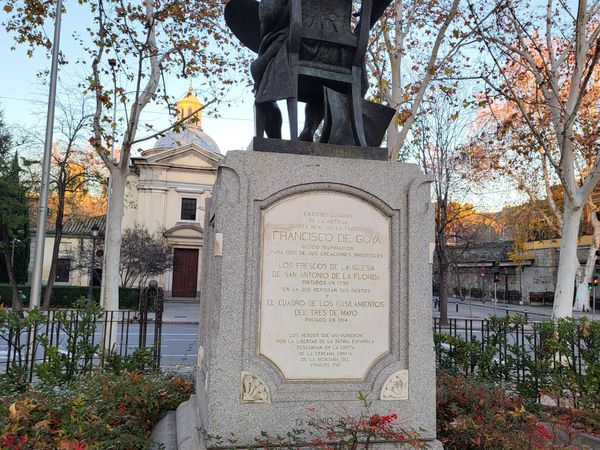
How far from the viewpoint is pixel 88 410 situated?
440 cm

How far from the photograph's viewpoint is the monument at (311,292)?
13.3ft

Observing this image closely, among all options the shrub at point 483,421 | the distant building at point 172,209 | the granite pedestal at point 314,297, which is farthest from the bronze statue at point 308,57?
the distant building at point 172,209

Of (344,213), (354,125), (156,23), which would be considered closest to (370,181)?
(344,213)

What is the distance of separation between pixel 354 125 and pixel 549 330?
4.19m

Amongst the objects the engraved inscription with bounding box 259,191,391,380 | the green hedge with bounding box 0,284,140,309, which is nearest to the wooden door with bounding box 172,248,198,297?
the green hedge with bounding box 0,284,140,309

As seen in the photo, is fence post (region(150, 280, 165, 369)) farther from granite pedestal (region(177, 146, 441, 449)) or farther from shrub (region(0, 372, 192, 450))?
granite pedestal (region(177, 146, 441, 449))

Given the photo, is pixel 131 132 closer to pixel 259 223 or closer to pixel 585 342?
pixel 259 223

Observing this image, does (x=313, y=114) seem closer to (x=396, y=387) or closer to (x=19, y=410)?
(x=396, y=387)

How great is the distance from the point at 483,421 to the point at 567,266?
8865mm

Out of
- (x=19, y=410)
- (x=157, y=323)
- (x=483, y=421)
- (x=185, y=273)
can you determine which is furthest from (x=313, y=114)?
(x=185, y=273)

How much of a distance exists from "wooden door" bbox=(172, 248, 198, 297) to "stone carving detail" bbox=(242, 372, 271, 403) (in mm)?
36889

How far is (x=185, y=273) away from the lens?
40.3 m

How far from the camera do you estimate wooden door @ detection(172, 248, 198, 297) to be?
1576 inches

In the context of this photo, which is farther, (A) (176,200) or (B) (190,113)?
(A) (176,200)
